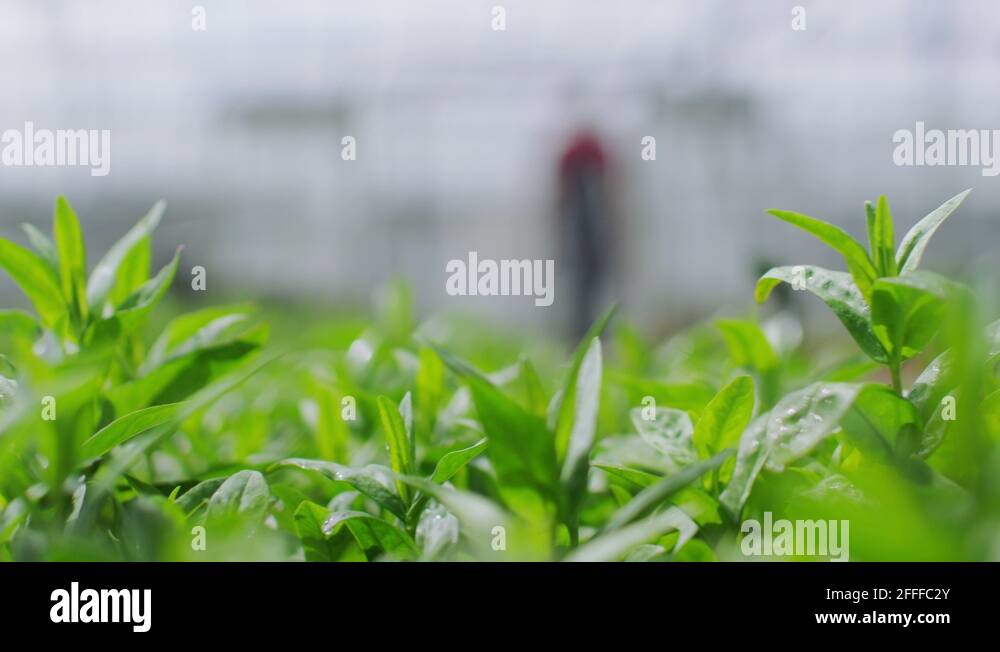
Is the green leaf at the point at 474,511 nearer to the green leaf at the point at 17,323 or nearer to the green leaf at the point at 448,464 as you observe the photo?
the green leaf at the point at 448,464

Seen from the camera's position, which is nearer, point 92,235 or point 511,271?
point 511,271

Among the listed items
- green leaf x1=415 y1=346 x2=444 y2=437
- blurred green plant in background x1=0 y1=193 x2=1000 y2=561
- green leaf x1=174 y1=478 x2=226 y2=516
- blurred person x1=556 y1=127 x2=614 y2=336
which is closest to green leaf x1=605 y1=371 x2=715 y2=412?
blurred green plant in background x1=0 y1=193 x2=1000 y2=561

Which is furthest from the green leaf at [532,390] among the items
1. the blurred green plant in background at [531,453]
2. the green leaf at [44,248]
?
the green leaf at [44,248]

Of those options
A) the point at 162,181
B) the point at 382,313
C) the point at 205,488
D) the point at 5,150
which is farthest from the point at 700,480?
the point at 162,181

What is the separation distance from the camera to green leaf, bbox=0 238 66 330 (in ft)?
2.15

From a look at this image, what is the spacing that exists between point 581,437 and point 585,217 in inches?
170

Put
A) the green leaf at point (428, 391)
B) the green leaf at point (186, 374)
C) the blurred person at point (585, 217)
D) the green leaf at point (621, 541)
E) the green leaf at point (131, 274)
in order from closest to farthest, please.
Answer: the green leaf at point (621, 541) → the green leaf at point (186, 374) → the green leaf at point (131, 274) → the green leaf at point (428, 391) → the blurred person at point (585, 217)

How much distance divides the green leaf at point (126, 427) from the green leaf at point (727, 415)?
1.18ft

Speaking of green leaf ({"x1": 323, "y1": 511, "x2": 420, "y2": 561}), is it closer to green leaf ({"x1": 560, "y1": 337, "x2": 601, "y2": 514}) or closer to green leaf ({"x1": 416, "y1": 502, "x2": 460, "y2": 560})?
green leaf ({"x1": 416, "y1": 502, "x2": 460, "y2": 560})

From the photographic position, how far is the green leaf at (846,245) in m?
0.56

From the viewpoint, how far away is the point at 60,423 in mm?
486

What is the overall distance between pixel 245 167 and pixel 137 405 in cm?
572
